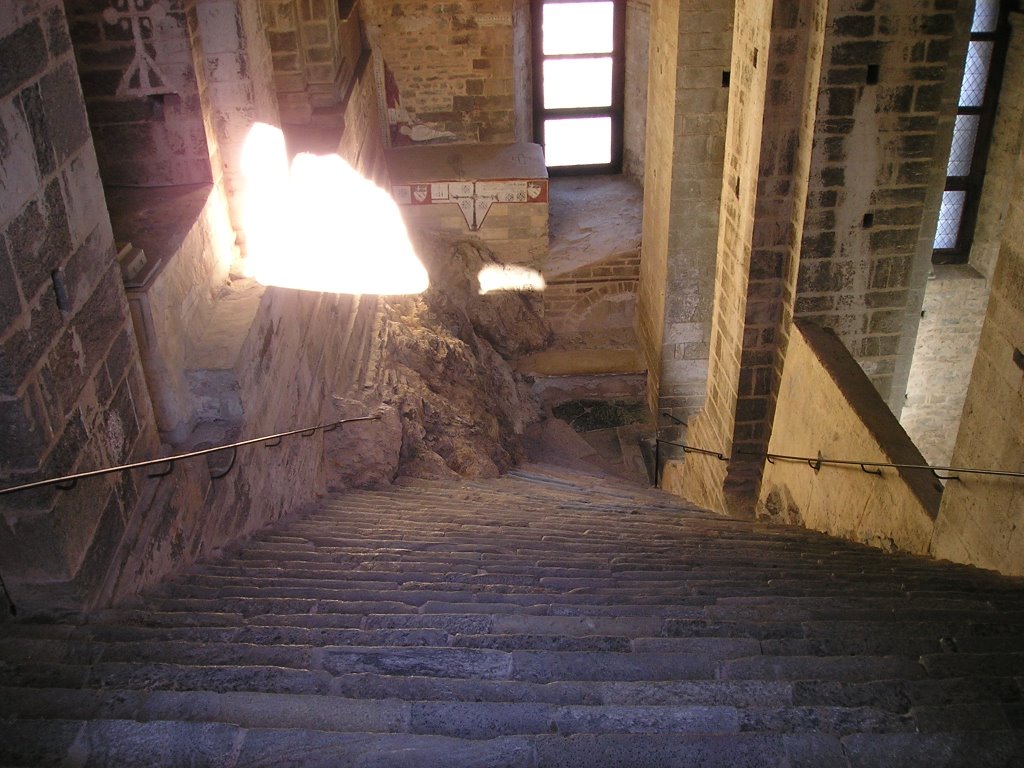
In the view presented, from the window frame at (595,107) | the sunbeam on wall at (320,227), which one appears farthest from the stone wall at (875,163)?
the window frame at (595,107)

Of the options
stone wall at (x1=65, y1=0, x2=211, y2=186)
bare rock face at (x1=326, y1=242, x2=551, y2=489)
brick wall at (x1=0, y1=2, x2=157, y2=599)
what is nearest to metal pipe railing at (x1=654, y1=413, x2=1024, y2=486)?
bare rock face at (x1=326, y1=242, x2=551, y2=489)

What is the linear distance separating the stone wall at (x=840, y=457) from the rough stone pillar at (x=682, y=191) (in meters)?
2.75

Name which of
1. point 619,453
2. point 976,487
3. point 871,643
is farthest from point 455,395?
point 871,643

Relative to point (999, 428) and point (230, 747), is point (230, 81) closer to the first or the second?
point (230, 747)

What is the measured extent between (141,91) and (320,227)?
2211 millimetres

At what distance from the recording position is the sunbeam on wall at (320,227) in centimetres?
510

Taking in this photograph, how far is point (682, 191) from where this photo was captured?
27.5 feet

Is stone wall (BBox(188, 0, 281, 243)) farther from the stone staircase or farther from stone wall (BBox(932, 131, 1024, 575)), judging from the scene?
stone wall (BBox(932, 131, 1024, 575))

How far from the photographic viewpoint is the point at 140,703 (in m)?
2.13

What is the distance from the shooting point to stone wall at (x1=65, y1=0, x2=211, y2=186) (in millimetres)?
4418

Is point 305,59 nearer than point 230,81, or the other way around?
point 230,81

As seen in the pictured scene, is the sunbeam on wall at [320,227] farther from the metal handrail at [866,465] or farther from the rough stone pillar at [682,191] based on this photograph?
the metal handrail at [866,465]

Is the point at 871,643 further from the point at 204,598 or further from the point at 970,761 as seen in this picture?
the point at 204,598

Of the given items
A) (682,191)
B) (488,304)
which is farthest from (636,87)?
(682,191)
